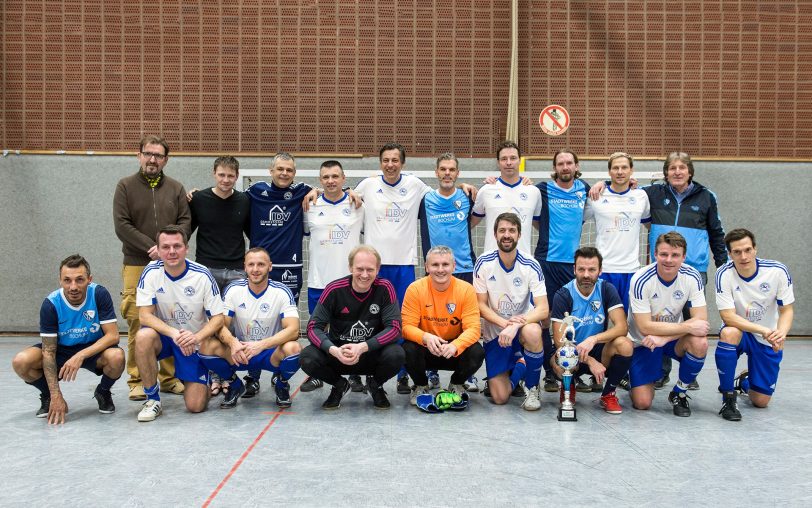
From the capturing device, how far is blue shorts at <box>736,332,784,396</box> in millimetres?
4535

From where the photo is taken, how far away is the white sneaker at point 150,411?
413cm

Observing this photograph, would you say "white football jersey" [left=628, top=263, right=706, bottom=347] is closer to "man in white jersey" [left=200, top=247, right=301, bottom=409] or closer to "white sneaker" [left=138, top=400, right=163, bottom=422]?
"man in white jersey" [left=200, top=247, right=301, bottom=409]

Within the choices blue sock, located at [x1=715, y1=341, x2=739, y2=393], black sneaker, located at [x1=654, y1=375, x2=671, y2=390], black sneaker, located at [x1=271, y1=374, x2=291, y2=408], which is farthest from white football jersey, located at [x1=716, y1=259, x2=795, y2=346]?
black sneaker, located at [x1=271, y1=374, x2=291, y2=408]

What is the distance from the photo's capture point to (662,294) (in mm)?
4578

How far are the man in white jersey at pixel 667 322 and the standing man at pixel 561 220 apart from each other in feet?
2.96

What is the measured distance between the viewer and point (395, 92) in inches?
317

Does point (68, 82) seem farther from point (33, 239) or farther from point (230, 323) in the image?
point (230, 323)

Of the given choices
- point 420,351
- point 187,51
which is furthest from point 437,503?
point 187,51

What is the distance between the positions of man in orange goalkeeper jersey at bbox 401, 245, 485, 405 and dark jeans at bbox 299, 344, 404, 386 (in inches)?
5.3

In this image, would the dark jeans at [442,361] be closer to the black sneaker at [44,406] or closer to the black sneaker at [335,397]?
the black sneaker at [335,397]

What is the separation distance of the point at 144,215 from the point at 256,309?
52.7 inches

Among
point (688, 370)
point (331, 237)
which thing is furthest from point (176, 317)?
point (688, 370)

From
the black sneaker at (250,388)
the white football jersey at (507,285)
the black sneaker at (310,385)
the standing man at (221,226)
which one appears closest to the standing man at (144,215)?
the standing man at (221,226)

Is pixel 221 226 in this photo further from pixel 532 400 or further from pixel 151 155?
pixel 532 400
